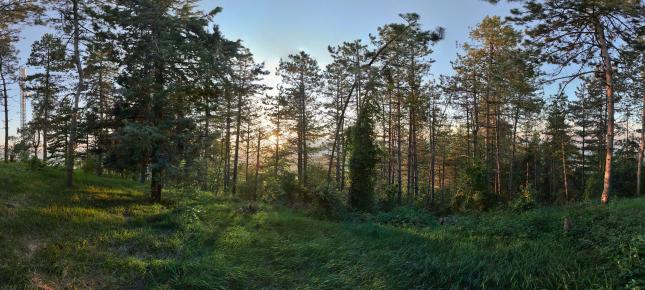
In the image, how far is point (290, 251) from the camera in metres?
7.57

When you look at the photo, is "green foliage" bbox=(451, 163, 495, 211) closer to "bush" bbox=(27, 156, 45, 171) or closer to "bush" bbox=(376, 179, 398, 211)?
"bush" bbox=(376, 179, 398, 211)

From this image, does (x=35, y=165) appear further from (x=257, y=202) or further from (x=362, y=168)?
(x=362, y=168)

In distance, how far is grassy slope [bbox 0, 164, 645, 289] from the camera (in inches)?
214

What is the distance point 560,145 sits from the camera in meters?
29.6

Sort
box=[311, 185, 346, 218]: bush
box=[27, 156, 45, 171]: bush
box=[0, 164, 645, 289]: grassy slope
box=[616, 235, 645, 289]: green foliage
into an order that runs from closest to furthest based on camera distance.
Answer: box=[616, 235, 645, 289]: green foliage, box=[0, 164, 645, 289]: grassy slope, box=[311, 185, 346, 218]: bush, box=[27, 156, 45, 171]: bush

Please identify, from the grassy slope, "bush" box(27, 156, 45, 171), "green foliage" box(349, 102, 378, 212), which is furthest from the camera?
"green foliage" box(349, 102, 378, 212)

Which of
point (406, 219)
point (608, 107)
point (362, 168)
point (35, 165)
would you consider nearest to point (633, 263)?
point (406, 219)

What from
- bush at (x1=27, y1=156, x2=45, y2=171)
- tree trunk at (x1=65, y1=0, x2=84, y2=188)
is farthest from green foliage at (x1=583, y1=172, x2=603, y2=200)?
bush at (x1=27, y1=156, x2=45, y2=171)

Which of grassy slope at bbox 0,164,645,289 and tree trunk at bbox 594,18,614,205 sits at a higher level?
tree trunk at bbox 594,18,614,205

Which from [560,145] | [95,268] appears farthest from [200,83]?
[560,145]

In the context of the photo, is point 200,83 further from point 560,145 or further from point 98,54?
point 560,145

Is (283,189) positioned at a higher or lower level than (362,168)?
lower

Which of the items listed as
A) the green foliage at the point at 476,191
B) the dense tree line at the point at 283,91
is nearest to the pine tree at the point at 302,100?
the dense tree line at the point at 283,91

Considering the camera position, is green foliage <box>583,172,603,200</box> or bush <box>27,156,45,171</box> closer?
bush <box>27,156,45,171</box>
